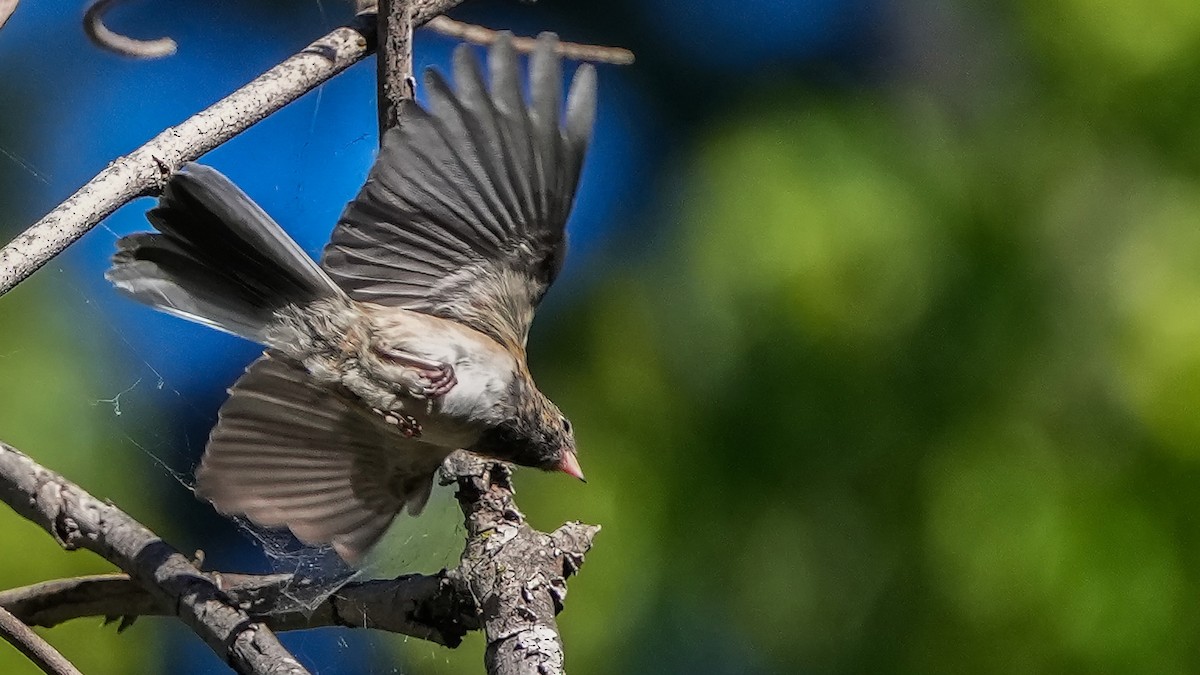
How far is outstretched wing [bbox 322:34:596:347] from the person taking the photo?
1.63m

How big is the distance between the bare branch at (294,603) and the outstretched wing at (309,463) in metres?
0.27

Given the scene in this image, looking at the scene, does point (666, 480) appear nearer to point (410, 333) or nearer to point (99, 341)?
point (410, 333)

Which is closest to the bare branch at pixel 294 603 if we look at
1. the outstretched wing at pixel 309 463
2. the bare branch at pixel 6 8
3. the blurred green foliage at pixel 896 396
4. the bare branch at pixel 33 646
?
the bare branch at pixel 33 646

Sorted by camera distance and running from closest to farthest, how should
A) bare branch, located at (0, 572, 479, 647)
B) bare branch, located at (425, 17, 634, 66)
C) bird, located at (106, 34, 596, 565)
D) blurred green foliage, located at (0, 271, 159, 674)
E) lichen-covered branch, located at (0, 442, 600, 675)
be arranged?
1. lichen-covered branch, located at (0, 442, 600, 675)
2. bare branch, located at (0, 572, 479, 647)
3. bird, located at (106, 34, 596, 565)
4. bare branch, located at (425, 17, 634, 66)
5. blurred green foliage, located at (0, 271, 159, 674)

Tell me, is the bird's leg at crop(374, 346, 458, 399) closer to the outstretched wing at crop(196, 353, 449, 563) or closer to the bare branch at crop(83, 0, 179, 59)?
the outstretched wing at crop(196, 353, 449, 563)

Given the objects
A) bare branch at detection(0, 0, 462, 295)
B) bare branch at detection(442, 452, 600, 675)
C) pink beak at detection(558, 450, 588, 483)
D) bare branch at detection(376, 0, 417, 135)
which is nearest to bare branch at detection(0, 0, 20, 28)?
bare branch at detection(0, 0, 462, 295)

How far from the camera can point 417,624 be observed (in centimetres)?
143

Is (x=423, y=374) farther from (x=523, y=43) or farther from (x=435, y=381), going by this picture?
(x=523, y=43)

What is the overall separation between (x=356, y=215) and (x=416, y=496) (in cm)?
45

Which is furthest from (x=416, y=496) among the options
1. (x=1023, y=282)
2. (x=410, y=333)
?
(x=1023, y=282)

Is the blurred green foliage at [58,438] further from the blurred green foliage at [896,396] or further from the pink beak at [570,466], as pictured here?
the pink beak at [570,466]

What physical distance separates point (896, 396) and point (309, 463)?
3.13 ft

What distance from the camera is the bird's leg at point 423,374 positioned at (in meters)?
1.74

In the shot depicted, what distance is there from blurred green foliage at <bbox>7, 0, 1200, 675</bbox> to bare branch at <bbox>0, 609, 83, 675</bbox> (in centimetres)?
65
